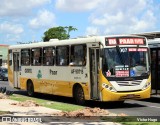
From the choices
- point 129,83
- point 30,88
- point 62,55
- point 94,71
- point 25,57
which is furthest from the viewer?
point 25,57

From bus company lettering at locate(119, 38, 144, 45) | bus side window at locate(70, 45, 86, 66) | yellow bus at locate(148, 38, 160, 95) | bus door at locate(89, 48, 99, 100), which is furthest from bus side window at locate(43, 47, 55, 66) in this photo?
yellow bus at locate(148, 38, 160, 95)

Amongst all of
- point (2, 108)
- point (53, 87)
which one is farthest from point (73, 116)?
point (53, 87)

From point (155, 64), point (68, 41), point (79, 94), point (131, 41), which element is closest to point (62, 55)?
point (68, 41)

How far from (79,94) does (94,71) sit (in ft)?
5.24

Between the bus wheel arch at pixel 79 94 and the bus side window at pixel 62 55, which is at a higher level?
the bus side window at pixel 62 55

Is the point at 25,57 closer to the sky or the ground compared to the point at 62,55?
closer to the sky

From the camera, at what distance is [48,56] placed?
70.6 ft

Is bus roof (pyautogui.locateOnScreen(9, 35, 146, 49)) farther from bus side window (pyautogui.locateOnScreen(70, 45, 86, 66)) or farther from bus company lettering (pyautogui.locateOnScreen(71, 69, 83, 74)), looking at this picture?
bus company lettering (pyautogui.locateOnScreen(71, 69, 83, 74))

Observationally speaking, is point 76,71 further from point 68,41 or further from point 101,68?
point 101,68

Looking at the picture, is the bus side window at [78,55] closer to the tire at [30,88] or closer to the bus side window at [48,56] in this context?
the bus side window at [48,56]

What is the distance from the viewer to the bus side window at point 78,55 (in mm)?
18336

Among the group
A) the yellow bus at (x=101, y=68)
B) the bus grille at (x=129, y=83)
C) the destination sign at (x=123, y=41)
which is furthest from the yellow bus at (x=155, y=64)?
the bus grille at (x=129, y=83)

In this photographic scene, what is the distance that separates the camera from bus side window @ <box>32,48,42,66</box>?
22406mm

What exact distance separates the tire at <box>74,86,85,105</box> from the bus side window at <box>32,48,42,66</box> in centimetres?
406
